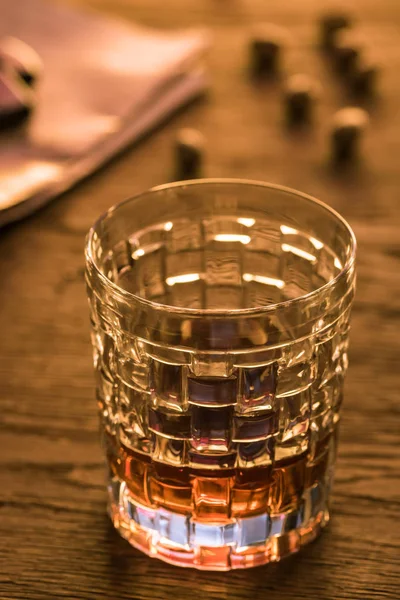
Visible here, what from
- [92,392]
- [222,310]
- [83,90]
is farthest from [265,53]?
[222,310]

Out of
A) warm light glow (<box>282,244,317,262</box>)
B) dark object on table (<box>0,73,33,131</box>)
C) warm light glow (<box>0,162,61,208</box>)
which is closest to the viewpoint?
warm light glow (<box>282,244,317,262</box>)

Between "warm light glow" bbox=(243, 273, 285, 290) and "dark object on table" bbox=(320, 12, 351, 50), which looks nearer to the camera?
"warm light glow" bbox=(243, 273, 285, 290)

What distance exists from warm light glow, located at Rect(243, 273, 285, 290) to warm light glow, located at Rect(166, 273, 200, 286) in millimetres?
25

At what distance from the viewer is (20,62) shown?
88cm

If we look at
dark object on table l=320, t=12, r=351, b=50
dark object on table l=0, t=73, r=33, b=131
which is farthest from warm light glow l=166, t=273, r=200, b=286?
dark object on table l=320, t=12, r=351, b=50

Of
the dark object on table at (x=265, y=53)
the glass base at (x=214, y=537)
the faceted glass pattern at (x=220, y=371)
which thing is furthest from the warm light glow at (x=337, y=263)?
the dark object on table at (x=265, y=53)

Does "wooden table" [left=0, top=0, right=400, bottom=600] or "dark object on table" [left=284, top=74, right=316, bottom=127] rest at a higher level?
"dark object on table" [left=284, top=74, right=316, bottom=127]

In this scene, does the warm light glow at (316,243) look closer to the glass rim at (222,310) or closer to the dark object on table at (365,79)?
the glass rim at (222,310)

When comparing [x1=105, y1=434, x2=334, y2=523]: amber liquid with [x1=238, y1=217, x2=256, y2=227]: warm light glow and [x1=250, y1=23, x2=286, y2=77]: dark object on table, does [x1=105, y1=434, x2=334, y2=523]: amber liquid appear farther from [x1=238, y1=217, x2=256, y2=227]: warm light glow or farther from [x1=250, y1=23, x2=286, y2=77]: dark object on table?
[x1=250, y1=23, x2=286, y2=77]: dark object on table

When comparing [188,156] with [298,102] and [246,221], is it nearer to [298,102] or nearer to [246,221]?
[298,102]

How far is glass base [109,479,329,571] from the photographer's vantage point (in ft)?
1.32

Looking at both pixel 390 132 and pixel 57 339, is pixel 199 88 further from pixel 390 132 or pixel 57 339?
pixel 57 339

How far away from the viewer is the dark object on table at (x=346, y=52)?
995 millimetres

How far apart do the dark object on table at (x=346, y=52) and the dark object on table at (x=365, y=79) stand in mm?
27
